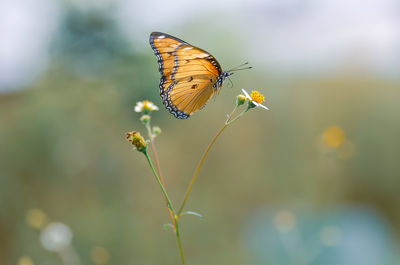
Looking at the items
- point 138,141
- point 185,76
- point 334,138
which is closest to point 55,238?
point 185,76

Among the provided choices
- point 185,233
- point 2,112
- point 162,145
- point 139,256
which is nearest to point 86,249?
point 139,256

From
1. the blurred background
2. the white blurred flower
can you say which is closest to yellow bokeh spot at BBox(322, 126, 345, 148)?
the blurred background

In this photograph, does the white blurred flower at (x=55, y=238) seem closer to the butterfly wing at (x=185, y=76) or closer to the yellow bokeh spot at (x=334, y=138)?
the butterfly wing at (x=185, y=76)

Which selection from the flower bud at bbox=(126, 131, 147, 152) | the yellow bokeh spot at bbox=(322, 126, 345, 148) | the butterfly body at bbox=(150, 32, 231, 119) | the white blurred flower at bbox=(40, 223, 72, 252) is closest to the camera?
the flower bud at bbox=(126, 131, 147, 152)

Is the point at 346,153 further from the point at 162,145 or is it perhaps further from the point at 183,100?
the point at 162,145

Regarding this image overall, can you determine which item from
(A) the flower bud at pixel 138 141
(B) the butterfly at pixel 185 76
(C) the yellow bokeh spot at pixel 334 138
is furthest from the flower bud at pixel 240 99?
(C) the yellow bokeh spot at pixel 334 138

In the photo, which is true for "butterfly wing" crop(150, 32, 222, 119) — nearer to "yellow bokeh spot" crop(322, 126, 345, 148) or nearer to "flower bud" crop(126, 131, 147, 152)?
"flower bud" crop(126, 131, 147, 152)

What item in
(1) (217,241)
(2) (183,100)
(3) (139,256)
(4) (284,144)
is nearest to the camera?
(2) (183,100)

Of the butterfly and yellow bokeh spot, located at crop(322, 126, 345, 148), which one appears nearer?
the butterfly
